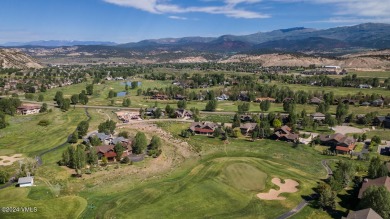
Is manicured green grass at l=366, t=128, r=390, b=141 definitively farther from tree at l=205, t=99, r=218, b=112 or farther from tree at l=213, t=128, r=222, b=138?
tree at l=205, t=99, r=218, b=112

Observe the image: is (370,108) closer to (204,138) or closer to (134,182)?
(204,138)

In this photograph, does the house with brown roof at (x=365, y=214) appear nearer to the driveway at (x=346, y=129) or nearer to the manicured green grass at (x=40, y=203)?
the manicured green grass at (x=40, y=203)

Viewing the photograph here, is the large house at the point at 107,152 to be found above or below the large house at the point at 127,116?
above

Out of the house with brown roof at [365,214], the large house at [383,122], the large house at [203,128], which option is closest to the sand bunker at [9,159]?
the large house at [203,128]

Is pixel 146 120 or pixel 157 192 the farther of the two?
pixel 146 120

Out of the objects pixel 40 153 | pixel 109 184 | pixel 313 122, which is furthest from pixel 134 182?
pixel 313 122

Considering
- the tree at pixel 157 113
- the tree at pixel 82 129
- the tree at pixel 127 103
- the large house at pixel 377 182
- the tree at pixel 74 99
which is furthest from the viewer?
the tree at pixel 74 99
